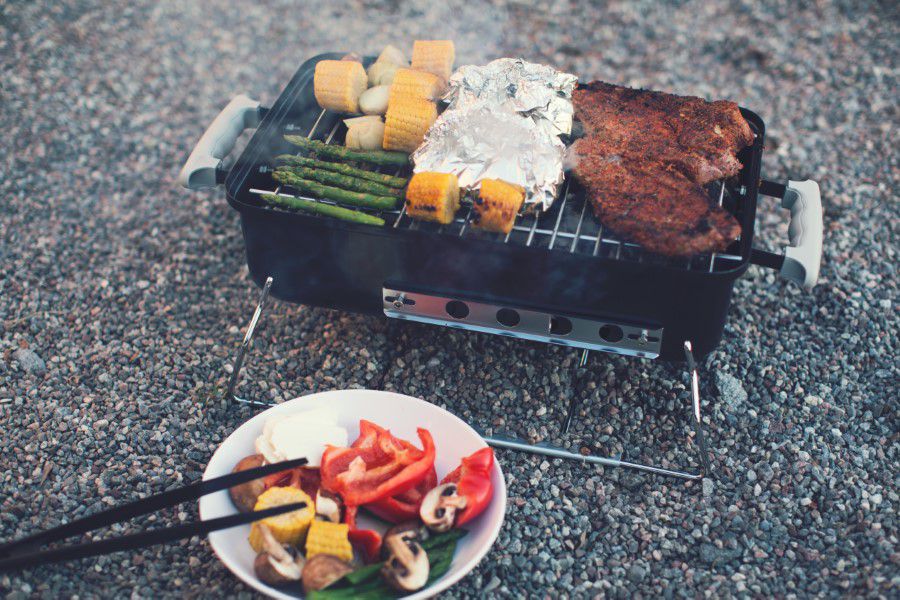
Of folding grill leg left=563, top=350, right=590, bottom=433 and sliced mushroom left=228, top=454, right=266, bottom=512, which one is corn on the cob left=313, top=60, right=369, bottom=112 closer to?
folding grill leg left=563, top=350, right=590, bottom=433

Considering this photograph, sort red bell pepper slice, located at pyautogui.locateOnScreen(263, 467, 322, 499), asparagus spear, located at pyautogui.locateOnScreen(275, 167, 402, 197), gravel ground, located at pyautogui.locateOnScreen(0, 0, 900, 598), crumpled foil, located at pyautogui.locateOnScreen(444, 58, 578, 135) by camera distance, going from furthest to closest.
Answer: crumpled foil, located at pyautogui.locateOnScreen(444, 58, 578, 135), asparagus spear, located at pyautogui.locateOnScreen(275, 167, 402, 197), gravel ground, located at pyautogui.locateOnScreen(0, 0, 900, 598), red bell pepper slice, located at pyautogui.locateOnScreen(263, 467, 322, 499)

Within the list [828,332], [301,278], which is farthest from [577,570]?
[828,332]

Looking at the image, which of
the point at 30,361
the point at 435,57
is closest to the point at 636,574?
the point at 435,57

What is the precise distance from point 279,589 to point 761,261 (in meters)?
2.31

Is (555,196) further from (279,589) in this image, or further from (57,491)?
(57,491)

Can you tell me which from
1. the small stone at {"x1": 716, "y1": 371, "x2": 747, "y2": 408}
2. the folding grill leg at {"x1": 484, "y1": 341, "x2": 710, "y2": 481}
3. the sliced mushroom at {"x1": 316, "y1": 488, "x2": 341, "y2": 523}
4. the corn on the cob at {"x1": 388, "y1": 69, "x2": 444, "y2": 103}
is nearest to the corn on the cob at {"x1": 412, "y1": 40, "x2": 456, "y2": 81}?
the corn on the cob at {"x1": 388, "y1": 69, "x2": 444, "y2": 103}

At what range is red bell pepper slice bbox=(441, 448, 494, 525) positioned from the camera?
2.99 meters

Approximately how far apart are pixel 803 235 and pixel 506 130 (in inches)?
53.1

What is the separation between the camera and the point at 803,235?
3.48 m

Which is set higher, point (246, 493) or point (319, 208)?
point (319, 208)

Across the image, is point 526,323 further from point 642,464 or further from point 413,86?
point 413,86

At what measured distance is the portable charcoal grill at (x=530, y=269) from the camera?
331 centimetres

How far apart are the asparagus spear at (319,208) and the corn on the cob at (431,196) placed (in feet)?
0.68

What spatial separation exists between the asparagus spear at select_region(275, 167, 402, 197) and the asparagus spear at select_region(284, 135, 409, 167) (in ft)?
0.47
